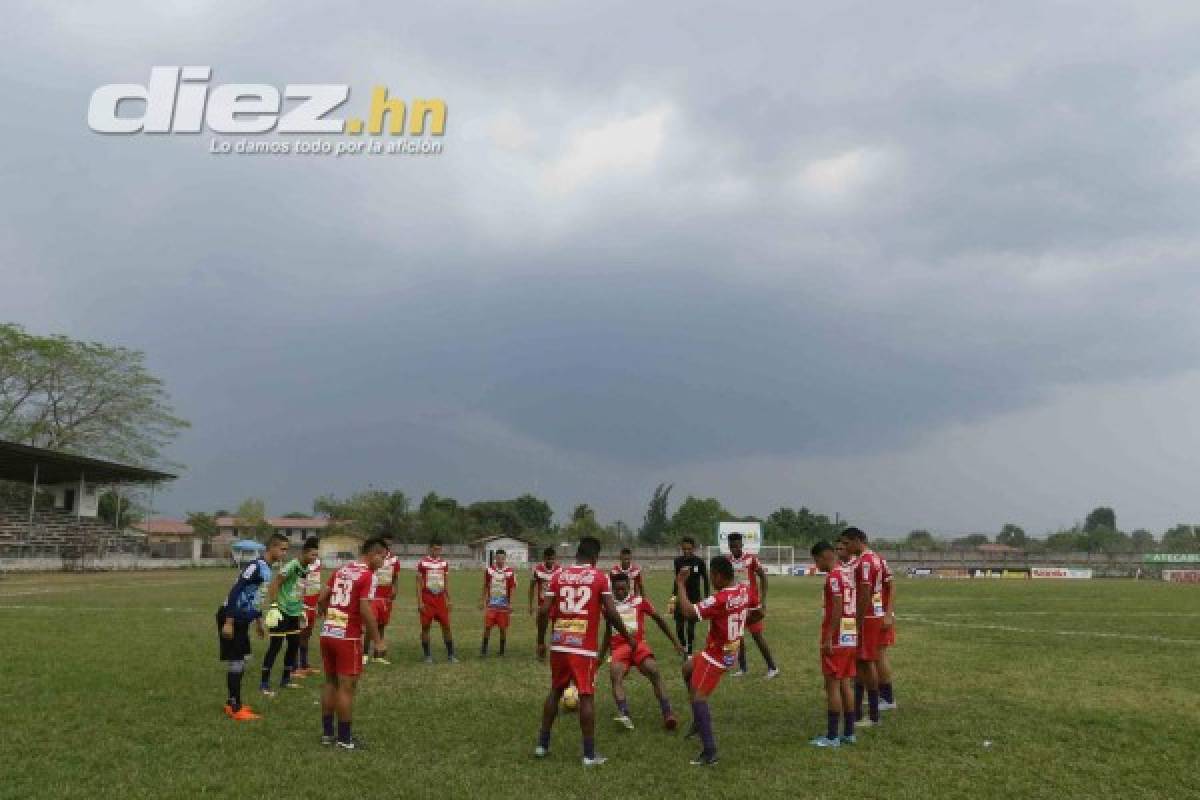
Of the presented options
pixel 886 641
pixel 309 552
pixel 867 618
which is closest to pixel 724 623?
pixel 867 618

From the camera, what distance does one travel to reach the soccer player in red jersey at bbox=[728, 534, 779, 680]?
1478 centimetres

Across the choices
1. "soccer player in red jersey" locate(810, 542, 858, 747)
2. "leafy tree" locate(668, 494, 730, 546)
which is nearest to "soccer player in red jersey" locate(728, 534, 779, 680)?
"soccer player in red jersey" locate(810, 542, 858, 747)

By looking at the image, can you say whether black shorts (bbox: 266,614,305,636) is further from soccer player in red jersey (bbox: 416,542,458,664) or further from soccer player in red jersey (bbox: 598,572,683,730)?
soccer player in red jersey (bbox: 598,572,683,730)

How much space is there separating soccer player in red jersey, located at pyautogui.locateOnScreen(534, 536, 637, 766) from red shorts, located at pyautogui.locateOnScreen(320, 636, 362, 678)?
2451mm

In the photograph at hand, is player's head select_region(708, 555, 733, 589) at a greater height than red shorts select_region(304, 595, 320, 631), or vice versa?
player's head select_region(708, 555, 733, 589)

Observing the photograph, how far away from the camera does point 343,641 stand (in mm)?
10125

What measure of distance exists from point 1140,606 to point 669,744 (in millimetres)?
32141

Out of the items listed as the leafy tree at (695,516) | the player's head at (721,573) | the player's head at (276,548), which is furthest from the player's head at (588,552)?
the leafy tree at (695,516)

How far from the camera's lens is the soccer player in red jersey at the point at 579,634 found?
923cm

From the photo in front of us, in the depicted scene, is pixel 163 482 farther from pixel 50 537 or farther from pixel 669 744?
pixel 669 744

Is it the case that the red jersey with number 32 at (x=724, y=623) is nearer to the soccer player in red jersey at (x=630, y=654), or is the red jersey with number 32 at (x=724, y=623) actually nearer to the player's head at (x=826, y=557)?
the soccer player in red jersey at (x=630, y=654)

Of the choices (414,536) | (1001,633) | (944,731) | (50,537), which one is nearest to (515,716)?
(944,731)

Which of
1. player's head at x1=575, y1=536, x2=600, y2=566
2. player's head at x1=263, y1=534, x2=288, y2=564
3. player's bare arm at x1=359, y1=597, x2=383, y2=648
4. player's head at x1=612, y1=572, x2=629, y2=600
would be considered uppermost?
player's head at x1=575, y1=536, x2=600, y2=566

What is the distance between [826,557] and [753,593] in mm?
4008
